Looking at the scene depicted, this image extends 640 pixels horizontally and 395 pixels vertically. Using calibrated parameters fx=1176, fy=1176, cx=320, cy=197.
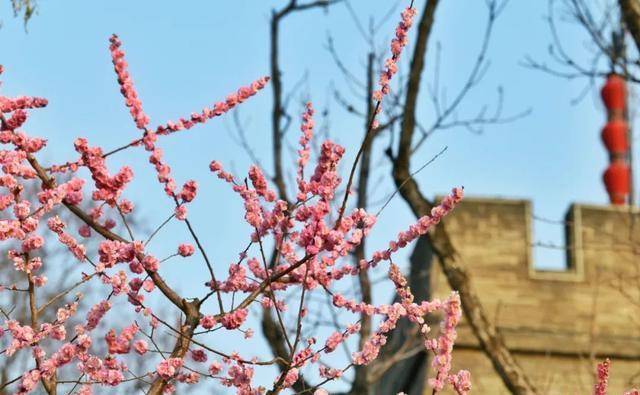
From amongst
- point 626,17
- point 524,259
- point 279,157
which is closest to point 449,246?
point 626,17

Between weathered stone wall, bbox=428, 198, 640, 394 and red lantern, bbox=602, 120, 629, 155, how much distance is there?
41.0 feet

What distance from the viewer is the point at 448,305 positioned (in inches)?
154

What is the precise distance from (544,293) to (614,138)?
43.4ft

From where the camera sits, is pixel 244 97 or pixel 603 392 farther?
pixel 244 97

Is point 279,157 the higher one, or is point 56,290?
point 56,290

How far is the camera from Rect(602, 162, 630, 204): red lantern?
86.6ft

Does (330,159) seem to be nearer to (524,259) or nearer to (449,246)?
(449,246)

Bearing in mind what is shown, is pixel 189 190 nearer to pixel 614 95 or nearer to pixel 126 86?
pixel 126 86

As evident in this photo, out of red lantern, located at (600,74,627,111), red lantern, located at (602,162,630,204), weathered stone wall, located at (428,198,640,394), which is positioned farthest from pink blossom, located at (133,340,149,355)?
red lantern, located at (600,74,627,111)

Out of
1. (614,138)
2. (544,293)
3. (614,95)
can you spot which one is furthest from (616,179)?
(544,293)

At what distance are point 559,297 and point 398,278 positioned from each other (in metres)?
11.3

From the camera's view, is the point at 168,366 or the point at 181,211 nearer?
the point at 168,366

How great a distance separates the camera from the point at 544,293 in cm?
1507

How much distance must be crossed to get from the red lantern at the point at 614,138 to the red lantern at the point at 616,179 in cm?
44
